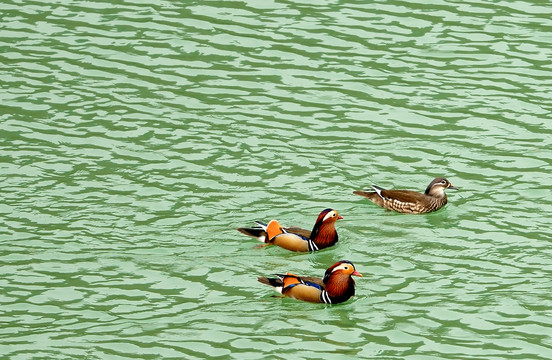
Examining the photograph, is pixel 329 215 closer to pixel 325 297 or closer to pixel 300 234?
pixel 300 234

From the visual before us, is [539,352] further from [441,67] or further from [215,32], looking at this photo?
[215,32]

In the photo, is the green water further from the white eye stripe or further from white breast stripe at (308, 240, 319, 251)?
the white eye stripe

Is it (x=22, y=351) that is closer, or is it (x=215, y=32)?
(x=22, y=351)

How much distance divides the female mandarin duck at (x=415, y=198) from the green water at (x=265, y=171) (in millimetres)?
209

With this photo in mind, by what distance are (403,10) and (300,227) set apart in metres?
10.1

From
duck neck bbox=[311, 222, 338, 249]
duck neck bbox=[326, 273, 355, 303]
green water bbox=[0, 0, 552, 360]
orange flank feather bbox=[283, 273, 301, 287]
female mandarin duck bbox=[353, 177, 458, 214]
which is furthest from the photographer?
female mandarin duck bbox=[353, 177, 458, 214]

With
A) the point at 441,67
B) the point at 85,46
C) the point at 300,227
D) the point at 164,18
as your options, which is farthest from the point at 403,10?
the point at 300,227

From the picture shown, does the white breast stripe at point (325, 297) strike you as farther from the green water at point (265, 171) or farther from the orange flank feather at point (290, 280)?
the orange flank feather at point (290, 280)

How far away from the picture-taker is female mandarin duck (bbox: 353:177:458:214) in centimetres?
2088

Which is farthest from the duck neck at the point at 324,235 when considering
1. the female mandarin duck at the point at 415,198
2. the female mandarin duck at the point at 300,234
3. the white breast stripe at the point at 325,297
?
the white breast stripe at the point at 325,297

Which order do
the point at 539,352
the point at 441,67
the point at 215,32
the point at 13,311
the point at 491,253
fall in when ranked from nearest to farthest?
1. the point at 539,352
2. the point at 13,311
3. the point at 491,253
4. the point at 441,67
5. the point at 215,32

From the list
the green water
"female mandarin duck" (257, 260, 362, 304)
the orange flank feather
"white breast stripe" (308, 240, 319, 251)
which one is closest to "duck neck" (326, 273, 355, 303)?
"female mandarin duck" (257, 260, 362, 304)

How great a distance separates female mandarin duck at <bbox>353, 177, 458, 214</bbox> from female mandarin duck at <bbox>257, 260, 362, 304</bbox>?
10.3 feet

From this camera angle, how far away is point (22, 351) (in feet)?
52.7
